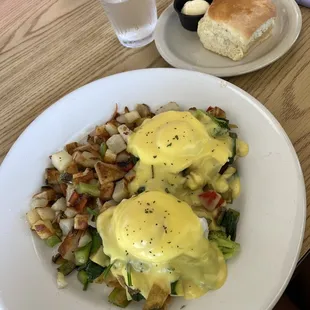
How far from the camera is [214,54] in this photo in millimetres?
1404

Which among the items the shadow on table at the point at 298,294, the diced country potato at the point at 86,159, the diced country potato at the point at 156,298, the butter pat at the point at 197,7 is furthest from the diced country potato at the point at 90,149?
the shadow on table at the point at 298,294

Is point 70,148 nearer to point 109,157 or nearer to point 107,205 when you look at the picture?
point 109,157

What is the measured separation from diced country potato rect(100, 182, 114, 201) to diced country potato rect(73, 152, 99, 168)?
95 mm

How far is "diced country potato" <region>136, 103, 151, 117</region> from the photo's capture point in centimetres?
129

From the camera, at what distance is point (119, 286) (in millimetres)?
995

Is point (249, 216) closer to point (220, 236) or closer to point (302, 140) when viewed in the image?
point (220, 236)

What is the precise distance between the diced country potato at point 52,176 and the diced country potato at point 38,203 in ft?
0.21

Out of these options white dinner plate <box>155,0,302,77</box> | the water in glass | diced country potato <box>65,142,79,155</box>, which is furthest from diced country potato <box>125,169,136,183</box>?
the water in glass

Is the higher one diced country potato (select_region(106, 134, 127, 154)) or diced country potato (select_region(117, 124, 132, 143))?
diced country potato (select_region(117, 124, 132, 143))

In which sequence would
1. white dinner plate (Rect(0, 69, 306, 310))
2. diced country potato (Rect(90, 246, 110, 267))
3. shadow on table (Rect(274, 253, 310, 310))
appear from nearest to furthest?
1. white dinner plate (Rect(0, 69, 306, 310))
2. diced country potato (Rect(90, 246, 110, 267))
3. shadow on table (Rect(274, 253, 310, 310))

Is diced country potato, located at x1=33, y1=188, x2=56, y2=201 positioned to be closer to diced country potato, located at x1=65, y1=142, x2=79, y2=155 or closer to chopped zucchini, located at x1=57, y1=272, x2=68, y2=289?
diced country potato, located at x1=65, y1=142, x2=79, y2=155

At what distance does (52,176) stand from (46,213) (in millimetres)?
121

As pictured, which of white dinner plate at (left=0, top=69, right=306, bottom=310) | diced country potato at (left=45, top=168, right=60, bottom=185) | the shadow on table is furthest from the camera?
the shadow on table

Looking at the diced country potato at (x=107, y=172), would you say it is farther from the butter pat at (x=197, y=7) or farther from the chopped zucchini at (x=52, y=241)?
the butter pat at (x=197, y=7)
